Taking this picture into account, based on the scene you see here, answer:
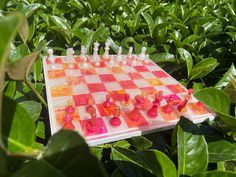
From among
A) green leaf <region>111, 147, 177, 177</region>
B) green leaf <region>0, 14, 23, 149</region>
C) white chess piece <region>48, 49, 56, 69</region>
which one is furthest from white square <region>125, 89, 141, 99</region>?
green leaf <region>0, 14, 23, 149</region>

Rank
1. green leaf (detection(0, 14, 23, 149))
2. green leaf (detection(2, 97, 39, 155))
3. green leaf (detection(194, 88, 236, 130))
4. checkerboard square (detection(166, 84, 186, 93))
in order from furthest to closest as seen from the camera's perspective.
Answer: checkerboard square (detection(166, 84, 186, 93))
green leaf (detection(194, 88, 236, 130))
green leaf (detection(2, 97, 39, 155))
green leaf (detection(0, 14, 23, 149))

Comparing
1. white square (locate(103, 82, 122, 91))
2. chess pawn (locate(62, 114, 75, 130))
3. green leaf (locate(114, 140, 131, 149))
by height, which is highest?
chess pawn (locate(62, 114, 75, 130))

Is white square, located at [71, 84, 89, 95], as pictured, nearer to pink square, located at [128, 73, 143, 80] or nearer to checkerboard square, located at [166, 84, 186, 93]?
pink square, located at [128, 73, 143, 80]

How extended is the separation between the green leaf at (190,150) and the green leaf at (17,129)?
0.42m

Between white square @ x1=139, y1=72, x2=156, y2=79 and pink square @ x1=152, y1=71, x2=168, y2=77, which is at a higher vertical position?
pink square @ x1=152, y1=71, x2=168, y2=77

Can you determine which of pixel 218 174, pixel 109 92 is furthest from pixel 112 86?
pixel 218 174

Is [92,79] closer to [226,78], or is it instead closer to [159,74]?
[159,74]

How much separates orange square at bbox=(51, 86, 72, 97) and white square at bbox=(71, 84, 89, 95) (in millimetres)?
25

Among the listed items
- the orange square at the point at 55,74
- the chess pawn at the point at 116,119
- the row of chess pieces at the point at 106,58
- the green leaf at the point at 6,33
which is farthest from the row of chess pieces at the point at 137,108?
the green leaf at the point at 6,33

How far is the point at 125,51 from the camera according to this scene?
68.5 inches

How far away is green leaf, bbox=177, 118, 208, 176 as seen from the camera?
73 cm

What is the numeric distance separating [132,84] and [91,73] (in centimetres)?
25

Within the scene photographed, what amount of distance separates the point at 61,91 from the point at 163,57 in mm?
721

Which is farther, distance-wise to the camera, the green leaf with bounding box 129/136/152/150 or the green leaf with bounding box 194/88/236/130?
the green leaf with bounding box 129/136/152/150
